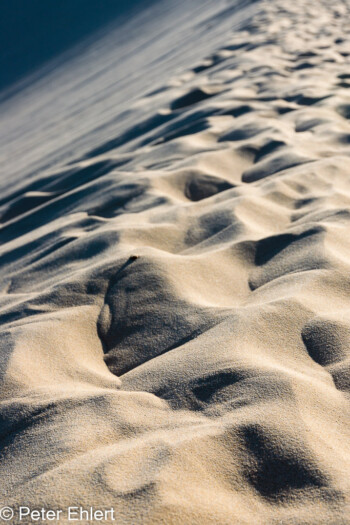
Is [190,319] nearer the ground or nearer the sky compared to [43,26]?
nearer the ground

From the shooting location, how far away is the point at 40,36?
13.6m

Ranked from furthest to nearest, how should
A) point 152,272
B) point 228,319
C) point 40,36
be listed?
point 40,36, point 152,272, point 228,319

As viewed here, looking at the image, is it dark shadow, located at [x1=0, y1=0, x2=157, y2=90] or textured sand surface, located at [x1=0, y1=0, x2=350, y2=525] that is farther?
dark shadow, located at [x1=0, y1=0, x2=157, y2=90]

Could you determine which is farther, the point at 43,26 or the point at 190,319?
the point at 43,26

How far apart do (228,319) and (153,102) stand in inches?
118

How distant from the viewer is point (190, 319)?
132 centimetres

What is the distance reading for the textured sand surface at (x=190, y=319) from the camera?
88 cm

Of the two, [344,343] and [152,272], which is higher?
[152,272]

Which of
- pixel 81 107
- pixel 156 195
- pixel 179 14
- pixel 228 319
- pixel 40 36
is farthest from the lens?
pixel 40 36

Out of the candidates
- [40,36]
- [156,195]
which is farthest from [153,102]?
[40,36]

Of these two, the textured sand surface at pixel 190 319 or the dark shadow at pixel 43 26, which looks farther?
the dark shadow at pixel 43 26

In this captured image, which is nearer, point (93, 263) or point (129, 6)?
point (93, 263)

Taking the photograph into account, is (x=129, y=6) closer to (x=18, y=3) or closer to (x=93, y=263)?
(x=18, y=3)

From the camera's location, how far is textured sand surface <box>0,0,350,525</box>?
878 mm
